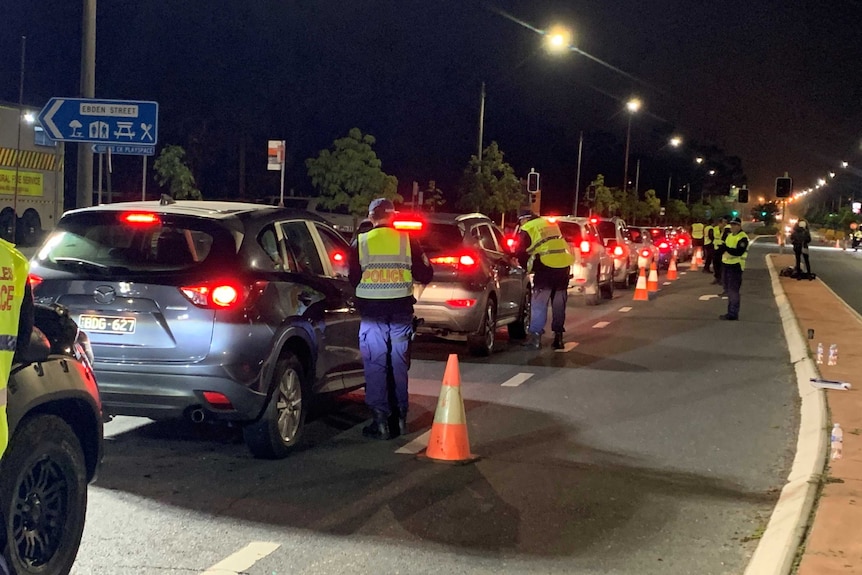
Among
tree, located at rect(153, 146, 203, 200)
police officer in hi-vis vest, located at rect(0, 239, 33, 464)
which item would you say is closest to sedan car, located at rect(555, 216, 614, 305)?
police officer in hi-vis vest, located at rect(0, 239, 33, 464)

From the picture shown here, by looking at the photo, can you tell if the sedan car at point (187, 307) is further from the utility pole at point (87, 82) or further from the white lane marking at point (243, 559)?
the utility pole at point (87, 82)

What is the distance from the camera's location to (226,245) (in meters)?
7.14

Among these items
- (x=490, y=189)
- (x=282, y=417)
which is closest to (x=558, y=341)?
(x=282, y=417)

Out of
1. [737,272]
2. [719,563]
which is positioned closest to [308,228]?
[719,563]

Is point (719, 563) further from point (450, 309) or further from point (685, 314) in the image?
point (685, 314)

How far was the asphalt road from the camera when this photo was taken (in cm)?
562

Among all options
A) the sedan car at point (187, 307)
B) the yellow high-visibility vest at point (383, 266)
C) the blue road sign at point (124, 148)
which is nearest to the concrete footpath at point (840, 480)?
the yellow high-visibility vest at point (383, 266)

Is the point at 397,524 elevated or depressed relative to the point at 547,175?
depressed

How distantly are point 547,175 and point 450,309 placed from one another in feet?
242

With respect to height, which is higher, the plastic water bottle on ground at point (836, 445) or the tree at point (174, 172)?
the tree at point (174, 172)

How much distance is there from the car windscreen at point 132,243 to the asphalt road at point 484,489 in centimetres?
141

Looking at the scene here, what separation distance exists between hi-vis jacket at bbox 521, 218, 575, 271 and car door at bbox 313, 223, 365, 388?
5238mm

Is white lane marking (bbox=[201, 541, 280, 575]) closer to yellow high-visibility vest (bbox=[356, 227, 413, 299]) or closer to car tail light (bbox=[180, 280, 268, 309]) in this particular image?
car tail light (bbox=[180, 280, 268, 309])

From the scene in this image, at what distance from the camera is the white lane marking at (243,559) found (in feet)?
17.4
